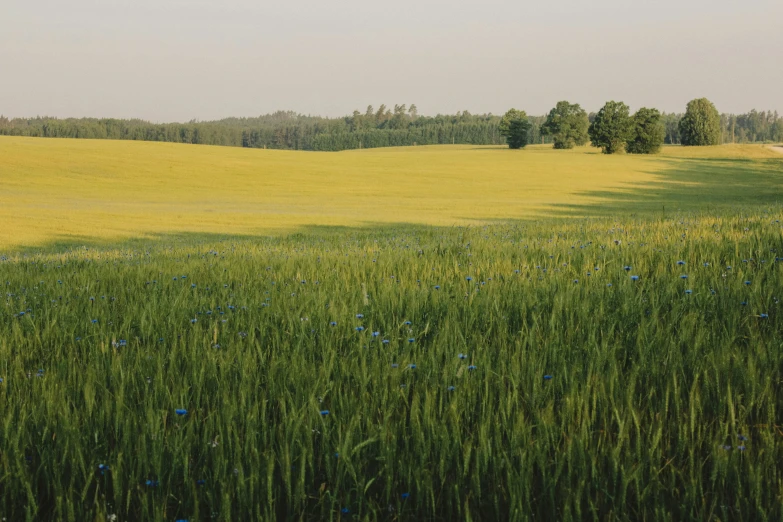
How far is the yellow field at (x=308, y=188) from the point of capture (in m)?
28.2

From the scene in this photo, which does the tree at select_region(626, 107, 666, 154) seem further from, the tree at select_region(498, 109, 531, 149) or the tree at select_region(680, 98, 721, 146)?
the tree at select_region(680, 98, 721, 146)

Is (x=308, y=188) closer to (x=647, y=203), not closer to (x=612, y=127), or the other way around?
(x=647, y=203)

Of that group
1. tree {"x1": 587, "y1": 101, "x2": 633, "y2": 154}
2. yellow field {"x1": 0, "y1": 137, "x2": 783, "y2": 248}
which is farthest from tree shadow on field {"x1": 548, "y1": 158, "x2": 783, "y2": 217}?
tree {"x1": 587, "y1": 101, "x2": 633, "y2": 154}

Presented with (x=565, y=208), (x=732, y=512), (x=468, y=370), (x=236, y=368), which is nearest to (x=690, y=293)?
(x=468, y=370)

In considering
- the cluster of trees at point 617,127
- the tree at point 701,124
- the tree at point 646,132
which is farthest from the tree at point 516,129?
the tree at point 701,124

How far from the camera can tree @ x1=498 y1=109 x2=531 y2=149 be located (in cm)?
11500

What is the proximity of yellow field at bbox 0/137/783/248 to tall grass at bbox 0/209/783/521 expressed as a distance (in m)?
20.8

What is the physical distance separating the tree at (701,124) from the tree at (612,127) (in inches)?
1207

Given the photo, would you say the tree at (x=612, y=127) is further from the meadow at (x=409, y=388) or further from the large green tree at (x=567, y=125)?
the meadow at (x=409, y=388)

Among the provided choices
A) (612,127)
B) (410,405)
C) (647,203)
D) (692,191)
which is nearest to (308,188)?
(647,203)

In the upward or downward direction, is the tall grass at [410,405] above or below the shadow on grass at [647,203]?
above

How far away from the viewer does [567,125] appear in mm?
111500

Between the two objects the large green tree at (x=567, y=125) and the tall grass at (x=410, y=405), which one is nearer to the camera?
the tall grass at (x=410, y=405)

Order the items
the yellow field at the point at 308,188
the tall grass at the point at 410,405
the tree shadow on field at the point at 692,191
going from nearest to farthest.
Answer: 1. the tall grass at the point at 410,405
2. the yellow field at the point at 308,188
3. the tree shadow on field at the point at 692,191
